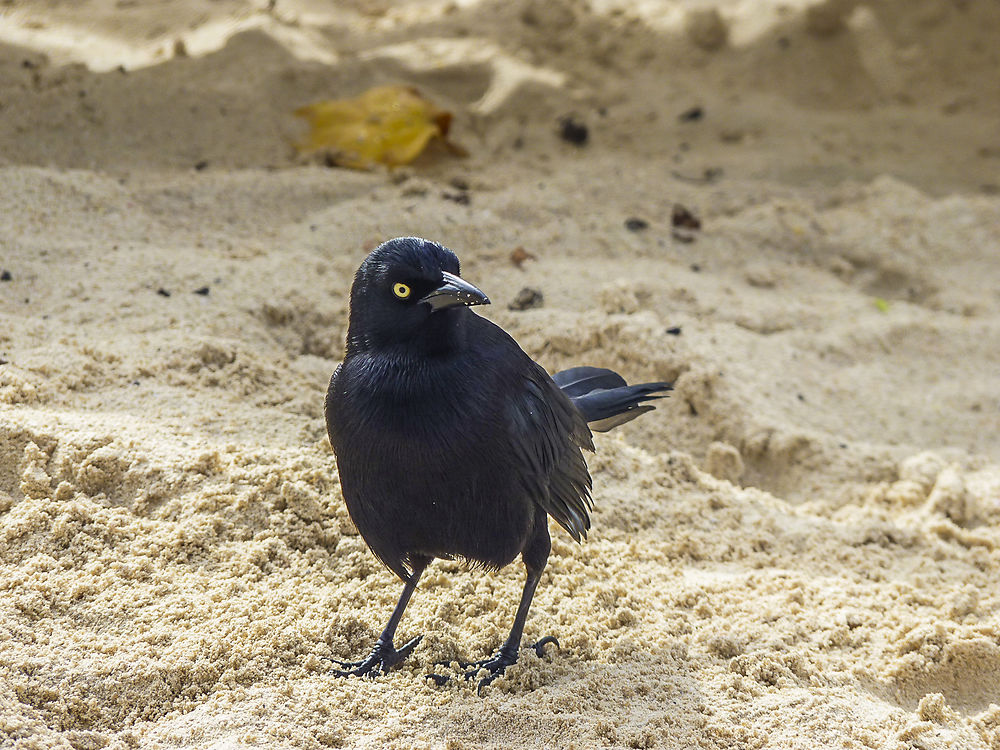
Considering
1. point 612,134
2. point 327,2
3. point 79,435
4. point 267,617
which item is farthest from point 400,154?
point 267,617

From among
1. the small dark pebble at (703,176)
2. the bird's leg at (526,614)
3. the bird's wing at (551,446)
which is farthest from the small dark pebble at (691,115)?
the bird's leg at (526,614)

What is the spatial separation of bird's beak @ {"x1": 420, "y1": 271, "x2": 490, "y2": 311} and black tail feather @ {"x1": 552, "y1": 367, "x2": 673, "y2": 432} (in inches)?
32.4

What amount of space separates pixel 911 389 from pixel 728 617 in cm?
195

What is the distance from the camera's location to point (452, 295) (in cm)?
247

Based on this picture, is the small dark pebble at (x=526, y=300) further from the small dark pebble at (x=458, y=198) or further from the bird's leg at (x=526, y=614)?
the bird's leg at (x=526, y=614)

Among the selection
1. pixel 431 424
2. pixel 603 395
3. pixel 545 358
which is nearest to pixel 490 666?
pixel 431 424

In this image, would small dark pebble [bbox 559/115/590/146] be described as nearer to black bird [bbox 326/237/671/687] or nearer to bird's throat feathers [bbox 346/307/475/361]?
black bird [bbox 326/237/671/687]

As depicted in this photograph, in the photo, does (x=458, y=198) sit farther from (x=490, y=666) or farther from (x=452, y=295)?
(x=490, y=666)

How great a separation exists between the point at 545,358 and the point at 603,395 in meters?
0.97

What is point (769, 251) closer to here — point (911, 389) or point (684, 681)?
point (911, 389)

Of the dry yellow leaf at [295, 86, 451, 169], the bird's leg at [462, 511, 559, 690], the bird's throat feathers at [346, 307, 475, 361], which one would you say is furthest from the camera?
the dry yellow leaf at [295, 86, 451, 169]

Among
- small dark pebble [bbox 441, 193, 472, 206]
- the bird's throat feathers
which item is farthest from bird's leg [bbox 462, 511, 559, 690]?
small dark pebble [bbox 441, 193, 472, 206]

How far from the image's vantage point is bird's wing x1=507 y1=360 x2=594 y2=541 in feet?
8.85

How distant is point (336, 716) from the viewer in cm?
254
